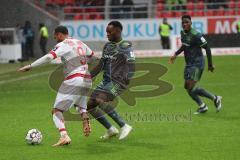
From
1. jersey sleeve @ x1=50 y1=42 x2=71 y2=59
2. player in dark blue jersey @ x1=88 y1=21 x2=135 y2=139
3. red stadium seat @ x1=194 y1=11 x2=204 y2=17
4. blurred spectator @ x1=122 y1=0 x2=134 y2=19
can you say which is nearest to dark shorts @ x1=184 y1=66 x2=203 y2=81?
player in dark blue jersey @ x1=88 y1=21 x2=135 y2=139

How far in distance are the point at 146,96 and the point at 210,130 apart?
19.9ft

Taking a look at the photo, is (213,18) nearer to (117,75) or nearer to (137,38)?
(137,38)

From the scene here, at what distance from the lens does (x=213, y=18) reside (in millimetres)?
37625

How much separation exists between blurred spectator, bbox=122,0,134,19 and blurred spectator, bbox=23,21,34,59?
564cm

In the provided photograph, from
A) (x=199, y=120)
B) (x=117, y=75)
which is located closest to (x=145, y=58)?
(x=199, y=120)

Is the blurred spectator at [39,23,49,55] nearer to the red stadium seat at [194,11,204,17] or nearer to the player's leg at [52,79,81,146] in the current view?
the red stadium seat at [194,11,204,17]

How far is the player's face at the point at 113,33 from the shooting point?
11.2m

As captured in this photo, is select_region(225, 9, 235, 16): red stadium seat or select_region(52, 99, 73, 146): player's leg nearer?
select_region(52, 99, 73, 146): player's leg

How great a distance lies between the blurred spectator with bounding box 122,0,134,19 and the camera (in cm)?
3806

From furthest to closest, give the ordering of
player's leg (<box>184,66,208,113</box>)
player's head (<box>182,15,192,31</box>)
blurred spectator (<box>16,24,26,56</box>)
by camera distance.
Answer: blurred spectator (<box>16,24,26,56</box>) < player's leg (<box>184,66,208,113</box>) < player's head (<box>182,15,192,31</box>)

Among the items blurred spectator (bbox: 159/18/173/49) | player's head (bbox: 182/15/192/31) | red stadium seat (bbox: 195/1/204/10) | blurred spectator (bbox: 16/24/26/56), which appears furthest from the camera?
red stadium seat (bbox: 195/1/204/10)

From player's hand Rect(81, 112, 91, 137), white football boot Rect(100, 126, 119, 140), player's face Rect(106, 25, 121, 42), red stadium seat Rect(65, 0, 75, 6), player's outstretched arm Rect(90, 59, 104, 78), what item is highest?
red stadium seat Rect(65, 0, 75, 6)

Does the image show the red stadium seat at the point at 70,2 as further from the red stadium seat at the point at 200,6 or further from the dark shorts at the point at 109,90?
the dark shorts at the point at 109,90

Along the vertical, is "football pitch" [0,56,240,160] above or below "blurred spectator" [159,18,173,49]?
below
